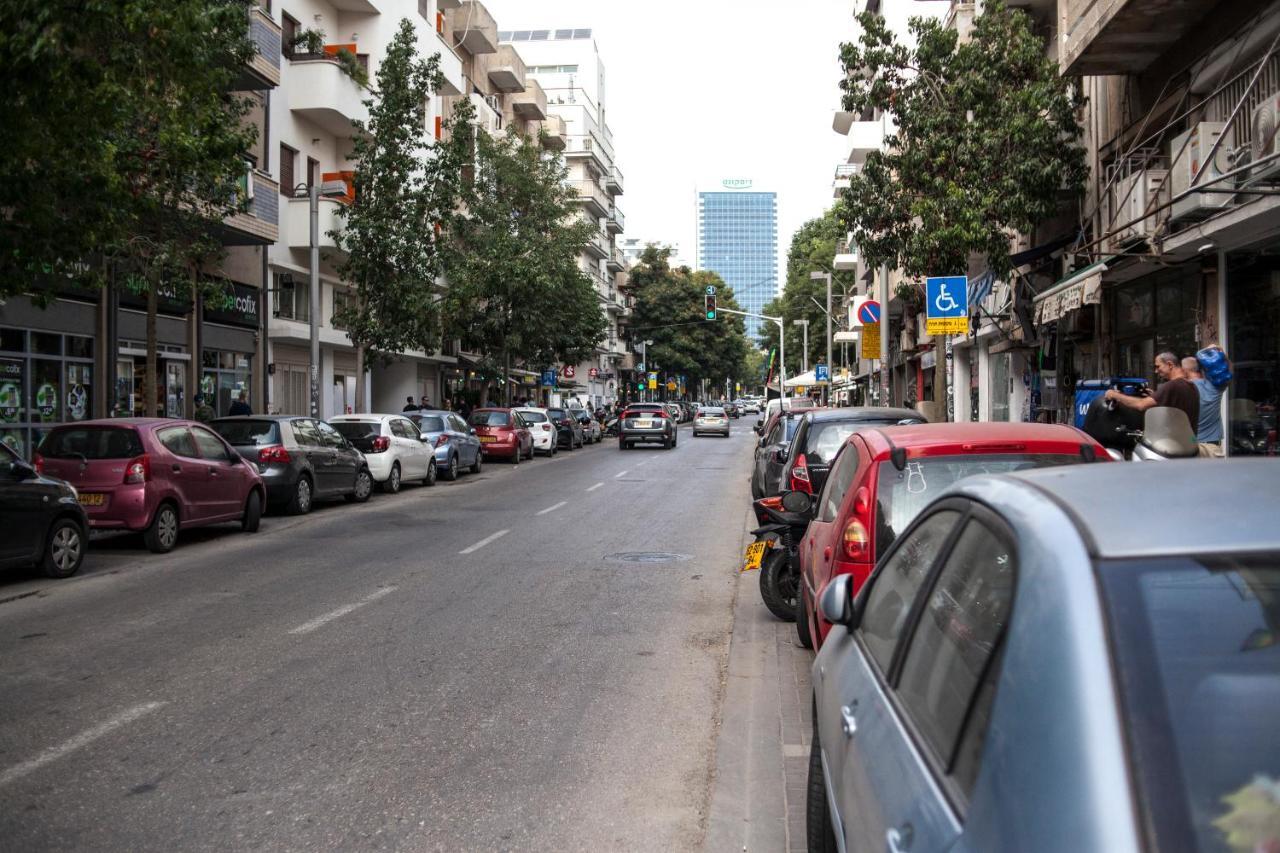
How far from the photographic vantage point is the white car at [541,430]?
115ft

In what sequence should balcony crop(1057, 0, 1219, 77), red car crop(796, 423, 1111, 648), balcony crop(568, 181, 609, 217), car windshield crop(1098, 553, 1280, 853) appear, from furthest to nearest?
balcony crop(568, 181, 609, 217)
balcony crop(1057, 0, 1219, 77)
red car crop(796, 423, 1111, 648)
car windshield crop(1098, 553, 1280, 853)

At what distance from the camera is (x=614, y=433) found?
56062 mm

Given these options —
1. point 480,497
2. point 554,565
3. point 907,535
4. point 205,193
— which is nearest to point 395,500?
point 480,497

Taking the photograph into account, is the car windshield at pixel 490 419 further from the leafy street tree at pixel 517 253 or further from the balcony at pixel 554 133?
the balcony at pixel 554 133

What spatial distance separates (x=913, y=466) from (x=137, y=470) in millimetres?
9960

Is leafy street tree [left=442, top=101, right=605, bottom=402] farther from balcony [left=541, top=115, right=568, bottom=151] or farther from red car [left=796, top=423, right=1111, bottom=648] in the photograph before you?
red car [left=796, top=423, right=1111, bottom=648]

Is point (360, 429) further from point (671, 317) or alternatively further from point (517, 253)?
point (671, 317)

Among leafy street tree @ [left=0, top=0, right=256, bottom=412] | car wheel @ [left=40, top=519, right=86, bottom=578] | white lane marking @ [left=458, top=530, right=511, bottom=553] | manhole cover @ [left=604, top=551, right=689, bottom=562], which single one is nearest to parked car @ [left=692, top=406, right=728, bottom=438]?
leafy street tree @ [left=0, top=0, right=256, bottom=412]

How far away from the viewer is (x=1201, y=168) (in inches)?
474

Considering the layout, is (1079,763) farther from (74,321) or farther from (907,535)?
(74,321)

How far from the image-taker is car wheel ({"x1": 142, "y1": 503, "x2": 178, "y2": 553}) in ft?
41.7

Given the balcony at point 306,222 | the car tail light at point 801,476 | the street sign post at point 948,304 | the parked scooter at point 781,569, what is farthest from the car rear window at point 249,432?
the balcony at point 306,222

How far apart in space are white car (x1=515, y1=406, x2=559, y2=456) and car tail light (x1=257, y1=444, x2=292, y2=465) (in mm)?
17780

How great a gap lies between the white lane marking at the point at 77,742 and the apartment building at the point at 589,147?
6594 centimetres
